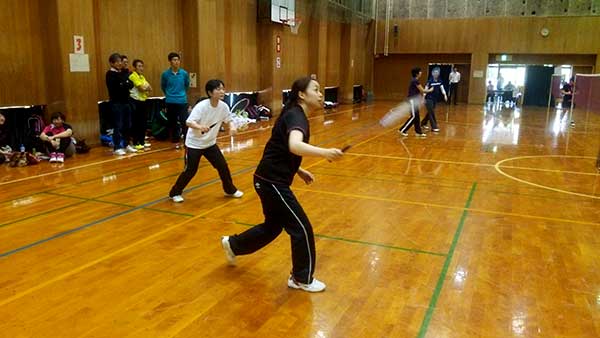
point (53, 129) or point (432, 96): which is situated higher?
point (432, 96)

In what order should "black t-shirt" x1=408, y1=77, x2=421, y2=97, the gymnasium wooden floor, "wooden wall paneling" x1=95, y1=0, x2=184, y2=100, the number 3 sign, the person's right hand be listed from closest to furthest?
the person's right hand
the gymnasium wooden floor
the number 3 sign
"wooden wall paneling" x1=95, y1=0, x2=184, y2=100
"black t-shirt" x1=408, y1=77, x2=421, y2=97

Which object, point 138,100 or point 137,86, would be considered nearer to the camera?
point 137,86

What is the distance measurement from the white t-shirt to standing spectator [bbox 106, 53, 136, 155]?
4.29 metres

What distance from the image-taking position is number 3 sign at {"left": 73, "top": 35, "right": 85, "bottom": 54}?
9939 mm

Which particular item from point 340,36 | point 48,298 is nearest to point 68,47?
point 48,298

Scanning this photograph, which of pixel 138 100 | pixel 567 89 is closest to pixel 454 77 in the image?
pixel 567 89

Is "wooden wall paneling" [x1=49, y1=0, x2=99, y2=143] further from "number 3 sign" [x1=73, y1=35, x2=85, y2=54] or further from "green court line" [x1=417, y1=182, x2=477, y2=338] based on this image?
"green court line" [x1=417, y1=182, x2=477, y2=338]

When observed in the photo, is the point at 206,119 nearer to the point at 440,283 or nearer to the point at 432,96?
the point at 440,283

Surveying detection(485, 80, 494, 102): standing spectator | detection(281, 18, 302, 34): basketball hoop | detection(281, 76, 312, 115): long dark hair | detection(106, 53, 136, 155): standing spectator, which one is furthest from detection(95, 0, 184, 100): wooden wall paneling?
detection(485, 80, 494, 102): standing spectator

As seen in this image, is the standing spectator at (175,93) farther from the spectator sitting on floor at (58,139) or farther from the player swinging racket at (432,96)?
the player swinging racket at (432,96)

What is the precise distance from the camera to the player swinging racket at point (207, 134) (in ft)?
19.7

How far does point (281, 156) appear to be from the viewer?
376 centimetres

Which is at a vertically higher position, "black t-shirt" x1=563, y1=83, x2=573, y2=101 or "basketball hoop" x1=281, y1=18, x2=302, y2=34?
"basketball hoop" x1=281, y1=18, x2=302, y2=34

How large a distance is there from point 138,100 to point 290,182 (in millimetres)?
7768
